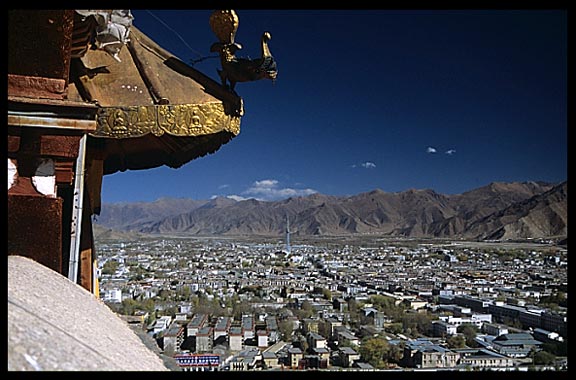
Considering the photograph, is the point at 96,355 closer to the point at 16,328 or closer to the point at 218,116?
the point at 16,328

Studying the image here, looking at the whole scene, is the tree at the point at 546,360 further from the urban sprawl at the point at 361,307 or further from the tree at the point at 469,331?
the tree at the point at 469,331

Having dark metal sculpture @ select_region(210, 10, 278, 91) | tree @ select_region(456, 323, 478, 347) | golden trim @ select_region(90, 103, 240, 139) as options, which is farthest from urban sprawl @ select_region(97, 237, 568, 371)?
dark metal sculpture @ select_region(210, 10, 278, 91)

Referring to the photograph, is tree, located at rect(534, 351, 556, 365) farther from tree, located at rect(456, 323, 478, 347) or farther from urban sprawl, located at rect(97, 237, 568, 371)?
tree, located at rect(456, 323, 478, 347)

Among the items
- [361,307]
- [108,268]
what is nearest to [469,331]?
[361,307]

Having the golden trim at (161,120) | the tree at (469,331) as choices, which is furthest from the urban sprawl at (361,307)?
the golden trim at (161,120)

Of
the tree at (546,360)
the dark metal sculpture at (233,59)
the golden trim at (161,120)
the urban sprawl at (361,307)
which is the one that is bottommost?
the urban sprawl at (361,307)

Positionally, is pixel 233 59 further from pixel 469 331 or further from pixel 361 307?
pixel 361 307

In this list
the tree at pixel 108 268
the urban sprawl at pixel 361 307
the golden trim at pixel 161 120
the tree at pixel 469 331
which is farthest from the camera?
the tree at pixel 108 268

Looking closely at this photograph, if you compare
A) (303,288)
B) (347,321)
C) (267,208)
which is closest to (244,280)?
(303,288)
